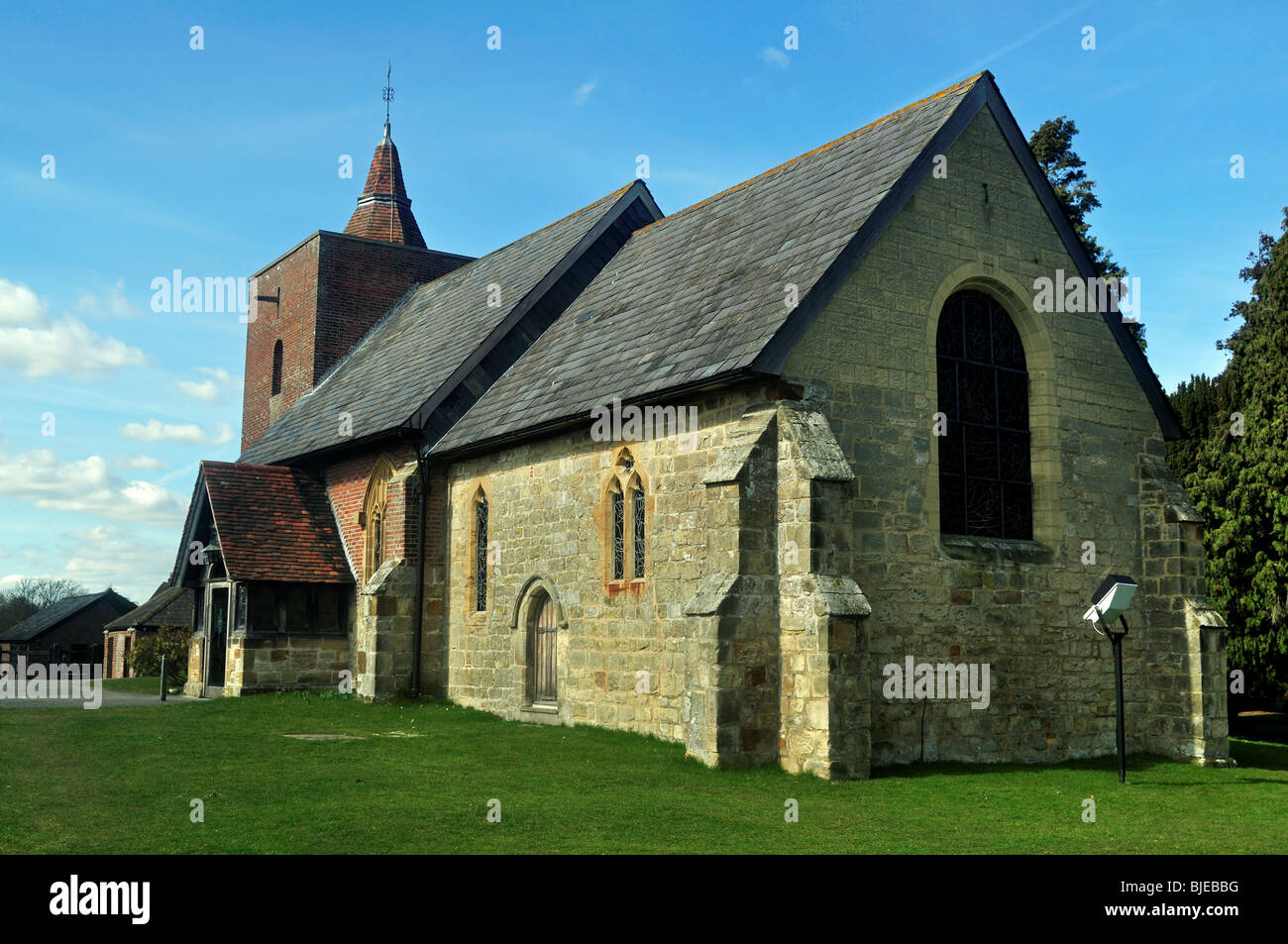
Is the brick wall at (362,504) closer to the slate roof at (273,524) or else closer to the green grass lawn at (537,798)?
the slate roof at (273,524)

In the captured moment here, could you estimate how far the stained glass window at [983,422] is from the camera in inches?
628

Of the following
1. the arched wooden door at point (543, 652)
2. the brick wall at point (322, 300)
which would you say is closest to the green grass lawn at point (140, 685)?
the brick wall at point (322, 300)

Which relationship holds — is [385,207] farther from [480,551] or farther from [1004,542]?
[1004,542]

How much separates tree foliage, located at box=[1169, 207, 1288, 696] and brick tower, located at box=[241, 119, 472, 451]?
2150 centimetres

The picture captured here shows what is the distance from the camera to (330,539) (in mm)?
24797

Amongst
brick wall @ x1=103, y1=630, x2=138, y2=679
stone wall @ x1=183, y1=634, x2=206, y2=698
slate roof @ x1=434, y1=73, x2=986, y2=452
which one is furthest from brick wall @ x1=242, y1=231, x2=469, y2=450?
slate roof @ x1=434, y1=73, x2=986, y2=452

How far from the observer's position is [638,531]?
1659 centimetres

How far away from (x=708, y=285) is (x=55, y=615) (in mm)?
55325

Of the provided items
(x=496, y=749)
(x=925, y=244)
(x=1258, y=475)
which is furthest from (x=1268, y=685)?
(x=496, y=749)

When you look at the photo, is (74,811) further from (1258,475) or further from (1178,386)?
(1178,386)

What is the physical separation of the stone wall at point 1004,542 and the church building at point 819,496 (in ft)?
0.14

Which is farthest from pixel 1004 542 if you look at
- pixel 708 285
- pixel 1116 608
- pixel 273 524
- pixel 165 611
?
pixel 165 611

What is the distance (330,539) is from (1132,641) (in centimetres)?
1600

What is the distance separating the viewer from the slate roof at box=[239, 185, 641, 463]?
23.3 m
